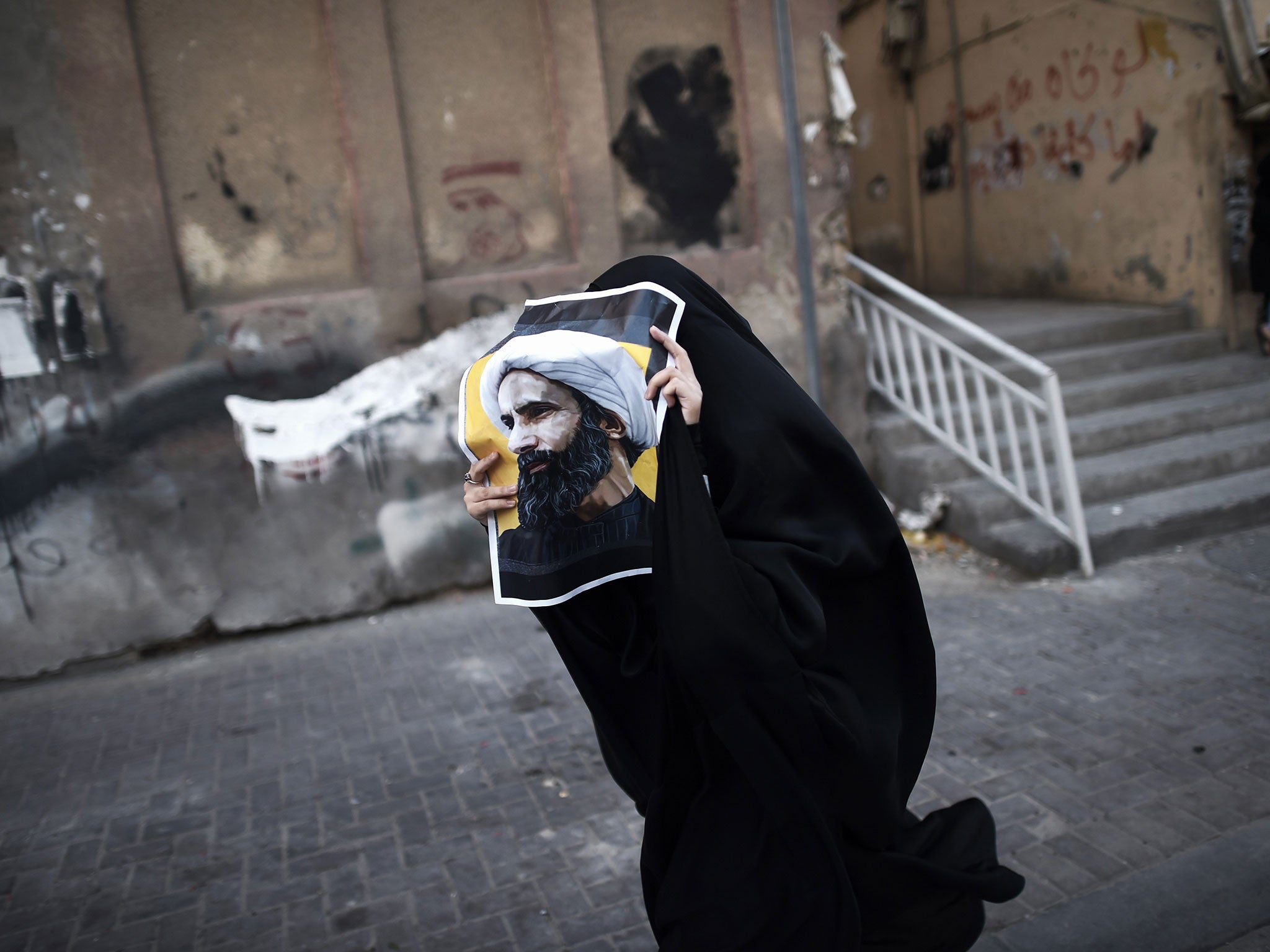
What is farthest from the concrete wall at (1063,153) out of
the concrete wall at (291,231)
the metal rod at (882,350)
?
the concrete wall at (291,231)

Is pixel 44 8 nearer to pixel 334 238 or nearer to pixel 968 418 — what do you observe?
pixel 334 238

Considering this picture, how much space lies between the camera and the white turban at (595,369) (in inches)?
73.8

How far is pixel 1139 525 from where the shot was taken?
562 cm

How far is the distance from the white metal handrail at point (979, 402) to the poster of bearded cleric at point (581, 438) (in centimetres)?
414

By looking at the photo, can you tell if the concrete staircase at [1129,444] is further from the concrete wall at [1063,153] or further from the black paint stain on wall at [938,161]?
the black paint stain on wall at [938,161]

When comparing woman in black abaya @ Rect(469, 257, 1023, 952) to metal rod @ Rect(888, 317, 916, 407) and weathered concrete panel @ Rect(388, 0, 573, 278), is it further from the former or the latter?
metal rod @ Rect(888, 317, 916, 407)

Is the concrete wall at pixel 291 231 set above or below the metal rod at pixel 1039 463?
above

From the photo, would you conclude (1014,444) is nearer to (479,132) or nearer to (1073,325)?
(1073,325)

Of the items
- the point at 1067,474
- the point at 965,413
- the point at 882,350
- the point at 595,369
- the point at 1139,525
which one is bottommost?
the point at 1139,525

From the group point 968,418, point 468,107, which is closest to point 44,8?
point 468,107

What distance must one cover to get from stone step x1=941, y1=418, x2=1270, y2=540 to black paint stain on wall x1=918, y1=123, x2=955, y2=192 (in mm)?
4844

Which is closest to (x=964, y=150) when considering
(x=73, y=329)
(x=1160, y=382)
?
(x=1160, y=382)

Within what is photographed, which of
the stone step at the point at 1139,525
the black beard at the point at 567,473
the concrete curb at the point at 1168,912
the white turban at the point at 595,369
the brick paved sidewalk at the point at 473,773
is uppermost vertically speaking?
the white turban at the point at 595,369

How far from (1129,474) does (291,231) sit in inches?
215
